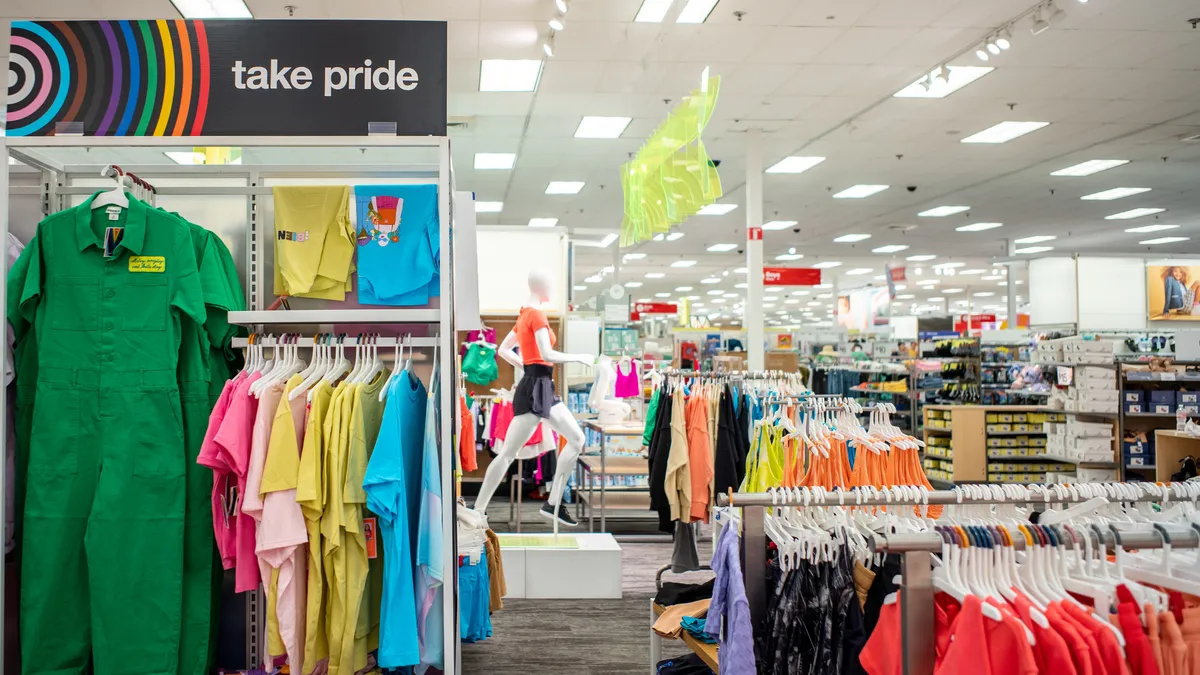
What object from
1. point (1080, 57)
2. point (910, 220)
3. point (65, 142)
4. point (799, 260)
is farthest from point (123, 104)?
point (799, 260)

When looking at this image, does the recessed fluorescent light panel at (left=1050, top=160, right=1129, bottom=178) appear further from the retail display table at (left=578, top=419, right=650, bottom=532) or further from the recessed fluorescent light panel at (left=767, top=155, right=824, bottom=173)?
the retail display table at (left=578, top=419, right=650, bottom=532)

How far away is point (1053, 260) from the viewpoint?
13.1 metres

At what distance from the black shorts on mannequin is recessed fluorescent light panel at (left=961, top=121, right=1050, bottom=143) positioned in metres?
7.14

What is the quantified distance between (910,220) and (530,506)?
10.7 metres

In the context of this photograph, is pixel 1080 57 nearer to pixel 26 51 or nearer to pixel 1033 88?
pixel 1033 88

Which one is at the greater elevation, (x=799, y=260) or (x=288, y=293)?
(x=799, y=260)

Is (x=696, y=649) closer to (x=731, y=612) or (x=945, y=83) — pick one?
(x=731, y=612)

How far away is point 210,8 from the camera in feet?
20.5

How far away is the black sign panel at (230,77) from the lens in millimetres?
2746

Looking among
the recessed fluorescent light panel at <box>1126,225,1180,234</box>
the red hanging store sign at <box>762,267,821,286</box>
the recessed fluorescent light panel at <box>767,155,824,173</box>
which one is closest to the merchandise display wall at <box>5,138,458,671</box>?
the recessed fluorescent light panel at <box>767,155,824,173</box>

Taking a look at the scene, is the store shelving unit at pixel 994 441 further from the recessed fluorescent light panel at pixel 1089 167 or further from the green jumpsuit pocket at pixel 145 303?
the green jumpsuit pocket at pixel 145 303

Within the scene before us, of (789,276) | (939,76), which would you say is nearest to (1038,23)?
(939,76)

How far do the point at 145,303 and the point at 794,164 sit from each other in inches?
393

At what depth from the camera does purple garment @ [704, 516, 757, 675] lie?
211 cm
